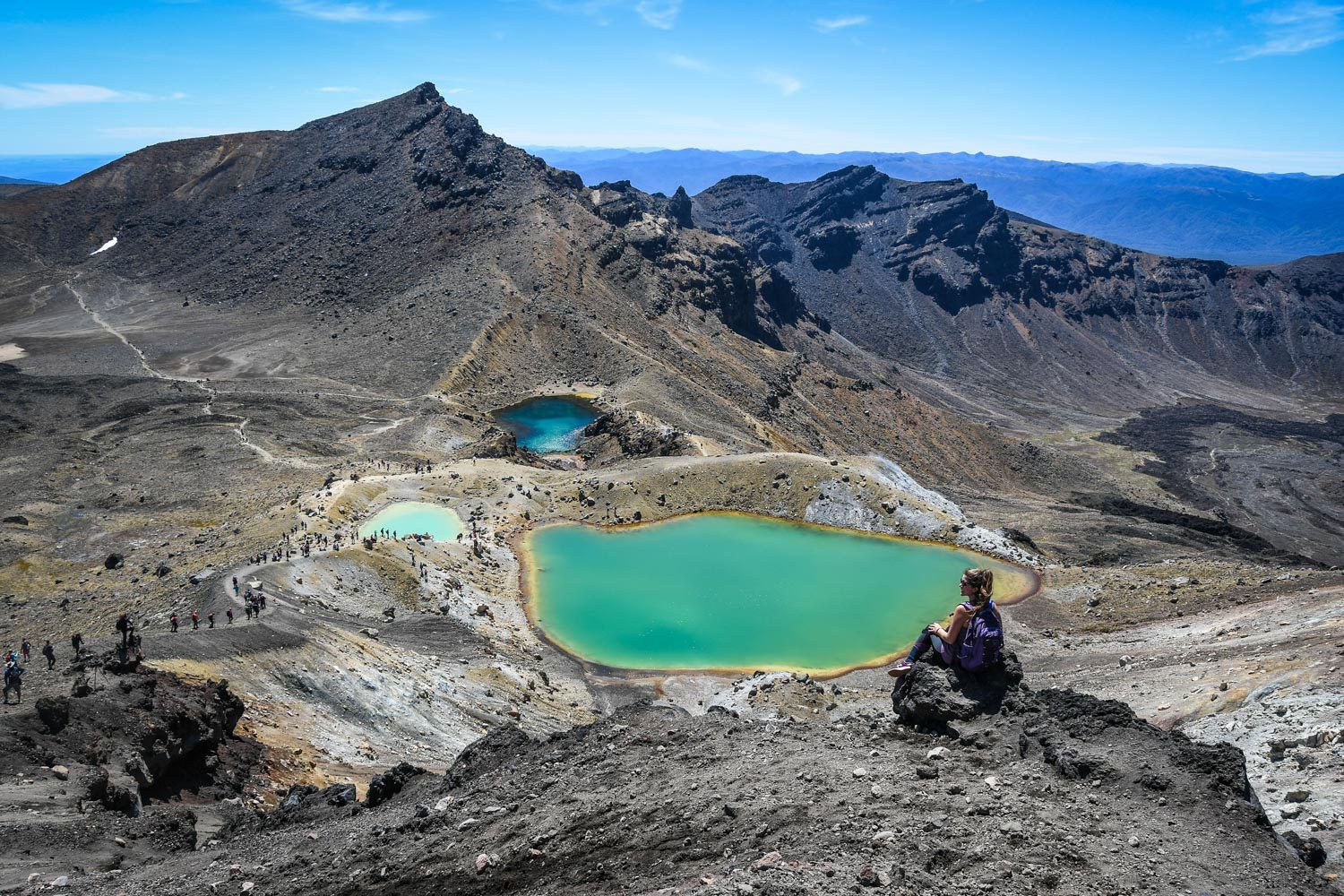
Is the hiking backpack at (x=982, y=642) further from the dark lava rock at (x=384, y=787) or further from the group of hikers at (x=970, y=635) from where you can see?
the dark lava rock at (x=384, y=787)

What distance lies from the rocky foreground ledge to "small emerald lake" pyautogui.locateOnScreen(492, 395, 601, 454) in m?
66.2

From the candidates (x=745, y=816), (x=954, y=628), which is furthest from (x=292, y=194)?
(x=745, y=816)

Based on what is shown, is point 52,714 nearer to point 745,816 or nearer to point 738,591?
point 745,816

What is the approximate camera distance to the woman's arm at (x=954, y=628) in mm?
17391

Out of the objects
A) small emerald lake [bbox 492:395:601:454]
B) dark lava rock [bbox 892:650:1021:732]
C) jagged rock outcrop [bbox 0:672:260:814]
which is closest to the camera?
dark lava rock [bbox 892:650:1021:732]

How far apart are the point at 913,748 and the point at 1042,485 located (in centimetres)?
11892

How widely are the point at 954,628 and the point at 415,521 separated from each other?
41.3 meters

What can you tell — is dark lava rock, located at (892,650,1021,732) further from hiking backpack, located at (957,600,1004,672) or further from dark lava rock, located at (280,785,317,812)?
dark lava rock, located at (280,785,317,812)

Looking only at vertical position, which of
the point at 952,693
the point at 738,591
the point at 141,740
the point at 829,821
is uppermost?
the point at 952,693

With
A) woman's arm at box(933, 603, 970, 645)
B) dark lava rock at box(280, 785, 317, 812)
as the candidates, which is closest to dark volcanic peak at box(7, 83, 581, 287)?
dark lava rock at box(280, 785, 317, 812)

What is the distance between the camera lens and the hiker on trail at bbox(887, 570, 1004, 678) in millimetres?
17125

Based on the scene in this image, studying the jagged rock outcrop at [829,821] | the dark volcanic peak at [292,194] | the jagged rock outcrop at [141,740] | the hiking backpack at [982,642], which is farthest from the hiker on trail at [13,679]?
the dark volcanic peak at [292,194]

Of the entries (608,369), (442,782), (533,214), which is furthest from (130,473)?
(533,214)

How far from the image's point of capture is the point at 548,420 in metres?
97.2
